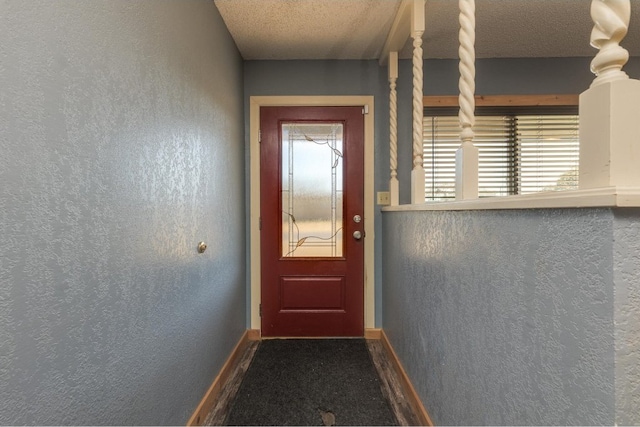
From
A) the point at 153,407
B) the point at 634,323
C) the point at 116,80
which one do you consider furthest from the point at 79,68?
the point at 634,323

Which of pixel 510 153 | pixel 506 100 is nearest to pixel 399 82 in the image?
pixel 506 100

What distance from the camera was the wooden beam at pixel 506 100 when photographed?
2535mm

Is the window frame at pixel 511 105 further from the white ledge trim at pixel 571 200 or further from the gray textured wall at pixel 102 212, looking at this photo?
the gray textured wall at pixel 102 212

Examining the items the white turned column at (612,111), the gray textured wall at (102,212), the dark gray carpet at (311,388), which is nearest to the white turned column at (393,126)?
the dark gray carpet at (311,388)

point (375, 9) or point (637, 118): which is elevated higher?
point (375, 9)

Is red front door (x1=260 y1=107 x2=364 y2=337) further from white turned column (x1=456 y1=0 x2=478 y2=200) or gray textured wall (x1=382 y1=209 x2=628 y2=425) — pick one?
white turned column (x1=456 y1=0 x2=478 y2=200)

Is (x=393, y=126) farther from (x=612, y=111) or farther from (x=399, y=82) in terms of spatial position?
(x=612, y=111)

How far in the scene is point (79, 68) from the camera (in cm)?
81

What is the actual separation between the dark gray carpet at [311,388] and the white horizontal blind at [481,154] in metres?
1.53

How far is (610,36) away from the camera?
1.87ft

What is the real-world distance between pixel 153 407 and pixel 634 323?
1456 millimetres

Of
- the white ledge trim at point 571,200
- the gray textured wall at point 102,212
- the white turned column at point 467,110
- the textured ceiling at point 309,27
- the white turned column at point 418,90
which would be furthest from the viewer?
the textured ceiling at point 309,27

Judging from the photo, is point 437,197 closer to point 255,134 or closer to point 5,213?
point 255,134

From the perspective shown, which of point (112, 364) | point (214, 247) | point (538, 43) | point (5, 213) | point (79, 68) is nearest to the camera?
point (5, 213)
